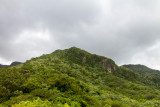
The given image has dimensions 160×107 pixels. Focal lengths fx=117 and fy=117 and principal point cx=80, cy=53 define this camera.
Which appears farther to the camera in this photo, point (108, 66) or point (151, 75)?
point (151, 75)

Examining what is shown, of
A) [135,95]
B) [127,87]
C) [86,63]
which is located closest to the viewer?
[135,95]

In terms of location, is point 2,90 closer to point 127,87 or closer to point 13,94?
point 13,94

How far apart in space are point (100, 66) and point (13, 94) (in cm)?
6084

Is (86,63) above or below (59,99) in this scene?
above

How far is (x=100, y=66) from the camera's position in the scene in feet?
235

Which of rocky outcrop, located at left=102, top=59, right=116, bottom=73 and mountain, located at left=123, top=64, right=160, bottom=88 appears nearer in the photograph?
rocky outcrop, located at left=102, top=59, right=116, bottom=73

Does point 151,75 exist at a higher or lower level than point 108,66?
higher

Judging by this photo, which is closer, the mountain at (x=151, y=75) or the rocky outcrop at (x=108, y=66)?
the rocky outcrop at (x=108, y=66)

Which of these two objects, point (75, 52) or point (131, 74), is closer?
point (131, 74)

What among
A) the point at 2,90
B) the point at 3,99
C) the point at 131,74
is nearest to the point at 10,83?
the point at 2,90

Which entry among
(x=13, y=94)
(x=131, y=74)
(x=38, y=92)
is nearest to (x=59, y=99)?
(x=38, y=92)

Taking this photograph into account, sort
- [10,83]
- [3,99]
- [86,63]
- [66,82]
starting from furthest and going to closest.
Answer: [86,63] → [66,82] → [10,83] → [3,99]

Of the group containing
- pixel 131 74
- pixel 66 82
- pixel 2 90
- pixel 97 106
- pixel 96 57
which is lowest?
pixel 97 106

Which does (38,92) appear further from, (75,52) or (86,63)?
(75,52)
